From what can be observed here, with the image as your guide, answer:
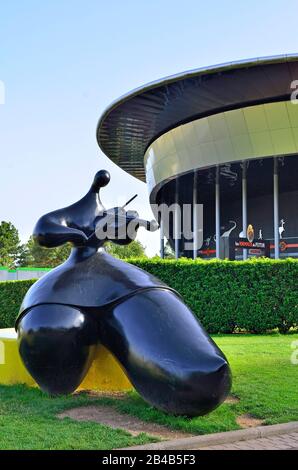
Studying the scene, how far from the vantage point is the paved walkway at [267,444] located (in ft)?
16.7

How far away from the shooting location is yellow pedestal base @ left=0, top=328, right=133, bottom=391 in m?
6.94

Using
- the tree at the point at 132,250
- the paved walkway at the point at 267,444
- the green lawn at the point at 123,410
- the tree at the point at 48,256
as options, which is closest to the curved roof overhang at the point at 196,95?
the green lawn at the point at 123,410

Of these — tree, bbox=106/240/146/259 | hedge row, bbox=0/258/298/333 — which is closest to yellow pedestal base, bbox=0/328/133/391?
hedge row, bbox=0/258/298/333

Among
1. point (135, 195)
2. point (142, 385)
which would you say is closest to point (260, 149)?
Result: point (135, 195)

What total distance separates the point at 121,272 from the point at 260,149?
75.6 ft

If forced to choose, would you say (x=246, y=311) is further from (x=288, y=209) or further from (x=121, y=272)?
(x=288, y=209)

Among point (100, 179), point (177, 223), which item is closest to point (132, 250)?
point (177, 223)

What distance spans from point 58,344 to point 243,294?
955 centimetres

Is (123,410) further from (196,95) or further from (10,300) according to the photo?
(196,95)

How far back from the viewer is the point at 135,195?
7.21 metres

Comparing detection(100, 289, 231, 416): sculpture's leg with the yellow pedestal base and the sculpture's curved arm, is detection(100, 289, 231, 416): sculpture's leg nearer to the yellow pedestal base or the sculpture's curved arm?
the yellow pedestal base

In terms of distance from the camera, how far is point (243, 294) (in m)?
14.9

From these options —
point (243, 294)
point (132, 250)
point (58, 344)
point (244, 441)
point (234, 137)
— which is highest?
point (234, 137)

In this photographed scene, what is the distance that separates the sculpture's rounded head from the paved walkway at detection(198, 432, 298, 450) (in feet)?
11.7
